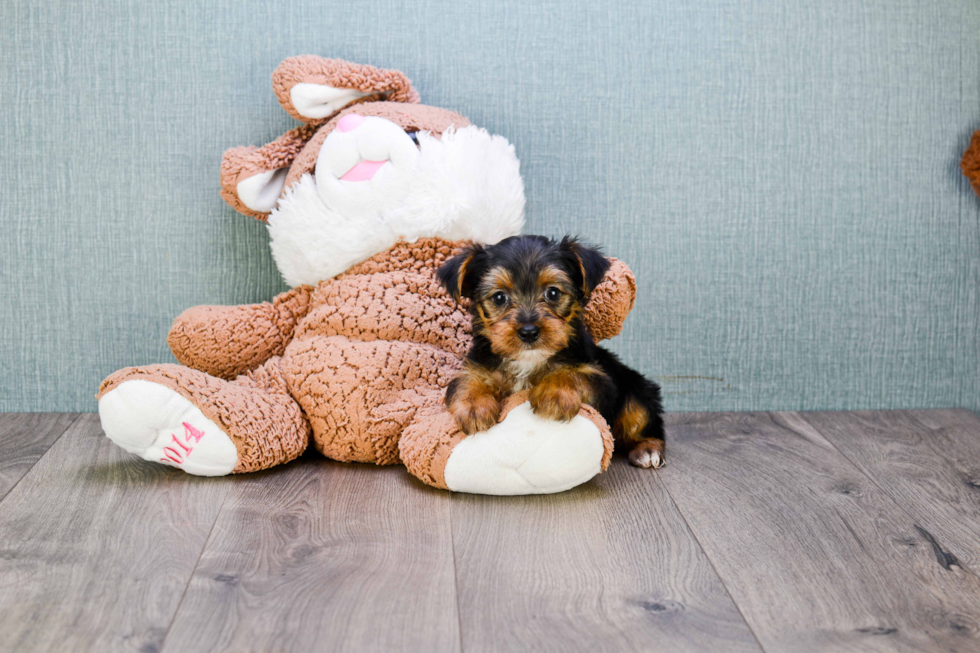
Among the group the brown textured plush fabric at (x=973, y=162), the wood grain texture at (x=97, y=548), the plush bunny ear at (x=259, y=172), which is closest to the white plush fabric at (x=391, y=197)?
the plush bunny ear at (x=259, y=172)

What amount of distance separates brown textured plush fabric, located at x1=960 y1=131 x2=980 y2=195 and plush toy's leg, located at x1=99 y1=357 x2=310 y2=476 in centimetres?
236

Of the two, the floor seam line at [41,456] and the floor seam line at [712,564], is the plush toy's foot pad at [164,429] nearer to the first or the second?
the floor seam line at [41,456]

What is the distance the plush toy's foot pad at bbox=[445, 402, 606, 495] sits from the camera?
1.94 metres

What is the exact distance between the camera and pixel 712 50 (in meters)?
2.69

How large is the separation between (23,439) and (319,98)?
1365mm

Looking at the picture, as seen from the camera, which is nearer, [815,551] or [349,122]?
[815,551]

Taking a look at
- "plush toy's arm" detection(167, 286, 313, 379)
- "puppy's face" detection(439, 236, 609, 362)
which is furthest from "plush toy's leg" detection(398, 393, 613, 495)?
"plush toy's arm" detection(167, 286, 313, 379)

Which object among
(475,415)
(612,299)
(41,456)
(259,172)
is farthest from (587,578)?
(41,456)

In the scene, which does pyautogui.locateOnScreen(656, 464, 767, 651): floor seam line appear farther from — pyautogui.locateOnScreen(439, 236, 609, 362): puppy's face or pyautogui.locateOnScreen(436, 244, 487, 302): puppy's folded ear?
pyautogui.locateOnScreen(436, 244, 487, 302): puppy's folded ear

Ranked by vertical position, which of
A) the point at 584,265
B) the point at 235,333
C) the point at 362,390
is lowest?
the point at 362,390

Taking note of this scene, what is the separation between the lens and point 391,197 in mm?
2258

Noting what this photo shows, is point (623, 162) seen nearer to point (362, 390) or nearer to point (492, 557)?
point (362, 390)

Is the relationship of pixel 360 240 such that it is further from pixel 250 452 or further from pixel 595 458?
pixel 595 458

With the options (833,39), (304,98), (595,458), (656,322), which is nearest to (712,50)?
(833,39)
